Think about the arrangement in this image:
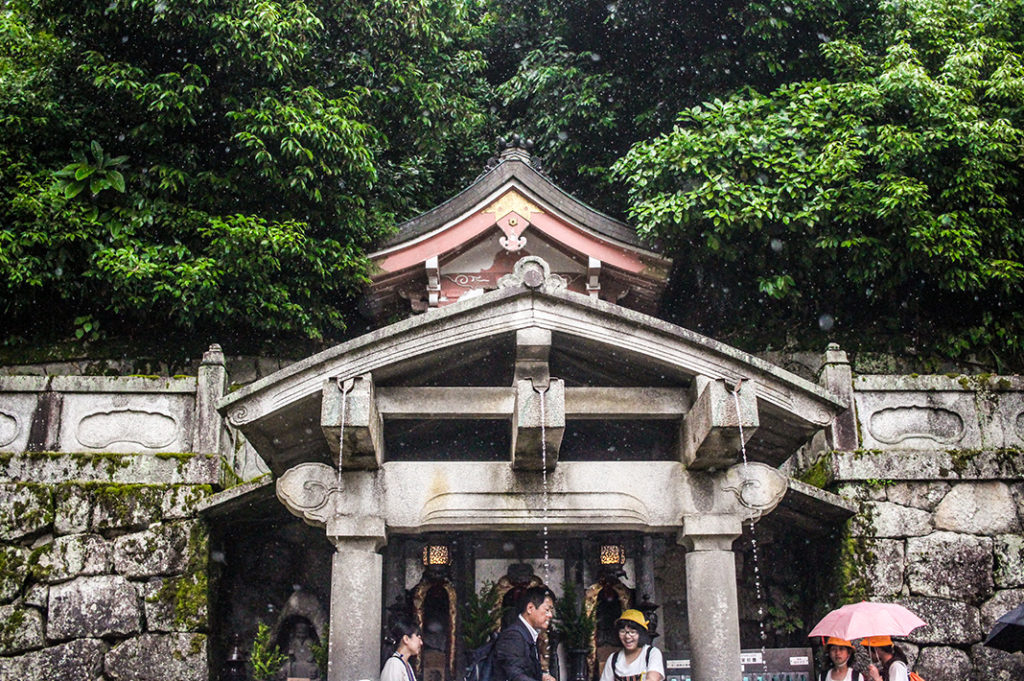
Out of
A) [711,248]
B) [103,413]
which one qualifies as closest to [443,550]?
[103,413]

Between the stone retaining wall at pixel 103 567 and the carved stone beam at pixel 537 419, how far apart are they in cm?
428

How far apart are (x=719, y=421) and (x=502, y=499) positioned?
1.99m

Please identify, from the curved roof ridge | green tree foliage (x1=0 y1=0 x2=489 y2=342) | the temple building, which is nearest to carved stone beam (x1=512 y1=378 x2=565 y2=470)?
the temple building

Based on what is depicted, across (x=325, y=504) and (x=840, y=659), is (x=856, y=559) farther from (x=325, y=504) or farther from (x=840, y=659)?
(x=325, y=504)

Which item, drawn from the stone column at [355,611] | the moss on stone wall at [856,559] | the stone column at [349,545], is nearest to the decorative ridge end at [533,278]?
the stone column at [349,545]

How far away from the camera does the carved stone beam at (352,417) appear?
7.17 metres

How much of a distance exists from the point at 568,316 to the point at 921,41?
10.5m

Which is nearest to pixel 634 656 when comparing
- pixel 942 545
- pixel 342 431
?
pixel 342 431

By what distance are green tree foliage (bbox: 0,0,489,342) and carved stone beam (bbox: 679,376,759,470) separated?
772 centimetres

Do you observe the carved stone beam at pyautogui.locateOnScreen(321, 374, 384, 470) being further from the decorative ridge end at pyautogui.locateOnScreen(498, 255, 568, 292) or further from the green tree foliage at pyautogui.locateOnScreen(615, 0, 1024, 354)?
the green tree foliage at pyautogui.locateOnScreen(615, 0, 1024, 354)

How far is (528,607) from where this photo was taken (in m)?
7.51

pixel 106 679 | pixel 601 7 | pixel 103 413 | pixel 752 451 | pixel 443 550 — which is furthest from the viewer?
pixel 601 7

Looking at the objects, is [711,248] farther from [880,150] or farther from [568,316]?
[568,316]

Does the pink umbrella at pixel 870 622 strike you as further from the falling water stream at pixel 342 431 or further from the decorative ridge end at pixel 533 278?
the falling water stream at pixel 342 431
